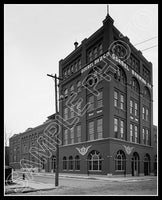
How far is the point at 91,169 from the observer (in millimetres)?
32656

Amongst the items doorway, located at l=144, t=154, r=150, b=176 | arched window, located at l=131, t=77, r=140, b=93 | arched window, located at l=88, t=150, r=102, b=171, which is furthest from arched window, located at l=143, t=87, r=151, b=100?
arched window, located at l=88, t=150, r=102, b=171

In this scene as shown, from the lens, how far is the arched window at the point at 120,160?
3083cm

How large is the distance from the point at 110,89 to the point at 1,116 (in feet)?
78.2

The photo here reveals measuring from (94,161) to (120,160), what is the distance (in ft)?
11.5

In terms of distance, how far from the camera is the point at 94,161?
3222cm

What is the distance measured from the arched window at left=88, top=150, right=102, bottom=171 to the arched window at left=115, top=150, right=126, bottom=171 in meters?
2.19

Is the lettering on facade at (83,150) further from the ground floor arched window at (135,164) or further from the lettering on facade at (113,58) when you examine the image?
the lettering on facade at (113,58)

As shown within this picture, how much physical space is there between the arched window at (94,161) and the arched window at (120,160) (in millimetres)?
2190

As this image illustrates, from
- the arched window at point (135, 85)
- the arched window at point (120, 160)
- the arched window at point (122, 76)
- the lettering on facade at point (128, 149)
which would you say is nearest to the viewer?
the arched window at point (120, 160)

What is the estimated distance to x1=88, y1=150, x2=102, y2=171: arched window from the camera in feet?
102

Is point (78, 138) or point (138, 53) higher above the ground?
point (138, 53)

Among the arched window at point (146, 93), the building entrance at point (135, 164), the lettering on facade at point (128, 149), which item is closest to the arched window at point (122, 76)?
the arched window at point (146, 93)
